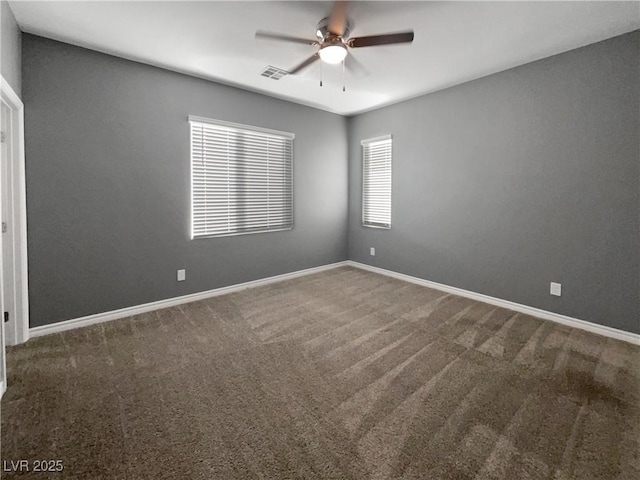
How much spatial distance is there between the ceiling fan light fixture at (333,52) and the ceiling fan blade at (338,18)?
0.09 metres

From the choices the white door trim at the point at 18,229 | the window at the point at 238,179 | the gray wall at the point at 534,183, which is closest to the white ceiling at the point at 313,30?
the gray wall at the point at 534,183

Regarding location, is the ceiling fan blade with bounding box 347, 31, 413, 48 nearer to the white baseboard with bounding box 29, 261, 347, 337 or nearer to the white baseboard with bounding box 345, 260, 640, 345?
the white baseboard with bounding box 345, 260, 640, 345

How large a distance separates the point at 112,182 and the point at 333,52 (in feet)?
8.28

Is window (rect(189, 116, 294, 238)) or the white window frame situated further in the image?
the white window frame

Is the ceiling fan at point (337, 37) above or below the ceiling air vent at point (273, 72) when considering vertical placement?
below

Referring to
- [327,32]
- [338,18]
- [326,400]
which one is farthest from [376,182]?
[326,400]

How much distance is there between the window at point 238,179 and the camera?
3.69 metres

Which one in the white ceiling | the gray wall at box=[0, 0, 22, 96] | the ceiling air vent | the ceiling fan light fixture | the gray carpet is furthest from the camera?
the ceiling air vent

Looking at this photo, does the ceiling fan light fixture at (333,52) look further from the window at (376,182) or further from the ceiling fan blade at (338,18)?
the window at (376,182)

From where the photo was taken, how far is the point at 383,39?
7.45 feet

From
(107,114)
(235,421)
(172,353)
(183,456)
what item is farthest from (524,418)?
(107,114)

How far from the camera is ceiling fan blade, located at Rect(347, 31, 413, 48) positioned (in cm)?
217

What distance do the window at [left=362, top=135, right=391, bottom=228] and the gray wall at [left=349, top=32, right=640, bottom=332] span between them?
0.78 ft

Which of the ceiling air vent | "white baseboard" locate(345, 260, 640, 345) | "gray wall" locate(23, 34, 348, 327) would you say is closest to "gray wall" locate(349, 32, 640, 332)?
"white baseboard" locate(345, 260, 640, 345)
